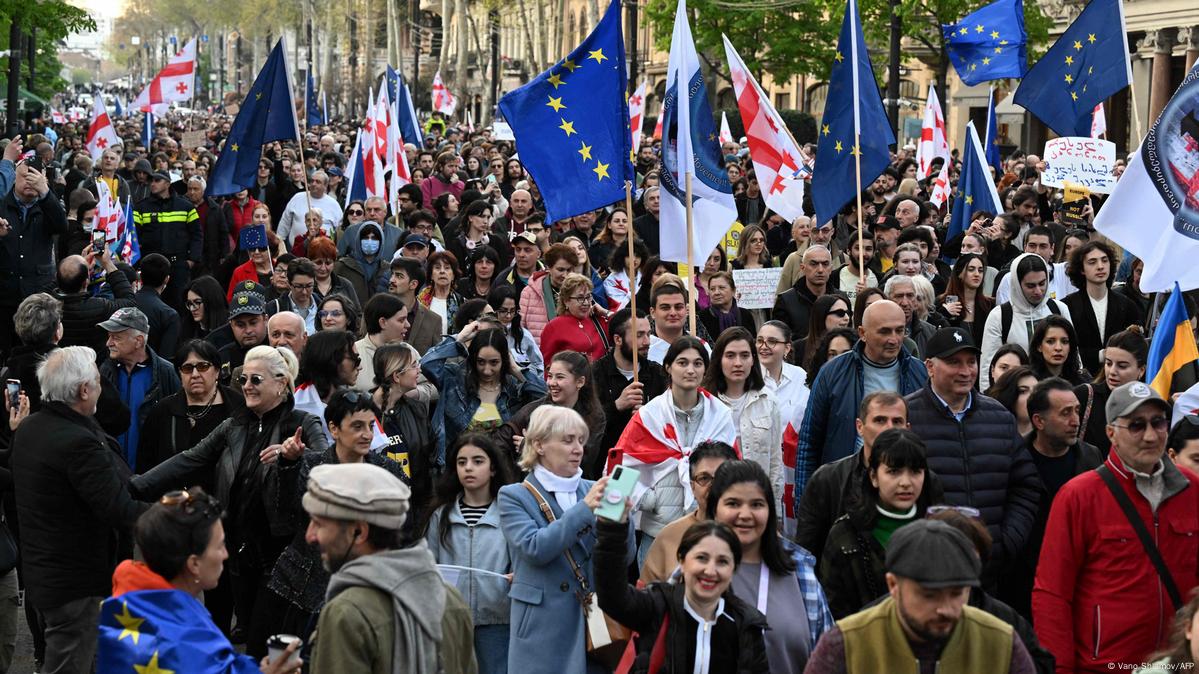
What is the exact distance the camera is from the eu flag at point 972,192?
14.8 metres

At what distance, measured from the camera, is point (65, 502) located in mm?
6414

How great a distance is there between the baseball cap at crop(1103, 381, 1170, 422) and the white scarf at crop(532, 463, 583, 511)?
1911 millimetres

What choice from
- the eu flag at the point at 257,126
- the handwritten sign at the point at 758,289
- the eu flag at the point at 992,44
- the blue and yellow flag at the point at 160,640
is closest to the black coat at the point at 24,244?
the eu flag at the point at 257,126

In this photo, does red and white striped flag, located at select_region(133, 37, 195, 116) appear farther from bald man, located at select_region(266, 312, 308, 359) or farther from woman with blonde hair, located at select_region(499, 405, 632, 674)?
woman with blonde hair, located at select_region(499, 405, 632, 674)

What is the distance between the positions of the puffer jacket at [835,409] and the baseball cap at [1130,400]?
169 centimetres

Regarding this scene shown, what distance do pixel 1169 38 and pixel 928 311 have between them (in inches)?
1060

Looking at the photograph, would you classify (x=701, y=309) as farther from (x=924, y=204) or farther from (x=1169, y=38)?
(x=1169, y=38)

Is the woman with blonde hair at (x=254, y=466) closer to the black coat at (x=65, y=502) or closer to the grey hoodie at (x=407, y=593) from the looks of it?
the black coat at (x=65, y=502)

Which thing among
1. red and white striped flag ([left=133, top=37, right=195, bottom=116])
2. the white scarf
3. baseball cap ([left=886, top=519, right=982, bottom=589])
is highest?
red and white striped flag ([left=133, top=37, right=195, bottom=116])

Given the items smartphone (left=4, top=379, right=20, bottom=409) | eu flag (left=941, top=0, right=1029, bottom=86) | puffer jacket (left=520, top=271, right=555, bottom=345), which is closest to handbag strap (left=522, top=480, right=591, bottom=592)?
smartphone (left=4, top=379, right=20, bottom=409)

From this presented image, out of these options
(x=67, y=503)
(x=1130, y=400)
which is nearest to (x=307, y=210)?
(x=67, y=503)

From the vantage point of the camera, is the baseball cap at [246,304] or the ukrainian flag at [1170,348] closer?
the ukrainian flag at [1170,348]

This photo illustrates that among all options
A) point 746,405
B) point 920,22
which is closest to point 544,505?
point 746,405

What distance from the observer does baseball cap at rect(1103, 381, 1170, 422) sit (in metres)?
5.60
